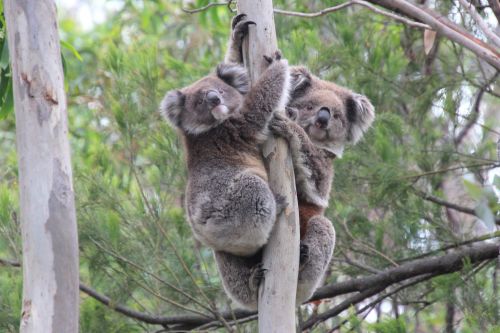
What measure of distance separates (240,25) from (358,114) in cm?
146

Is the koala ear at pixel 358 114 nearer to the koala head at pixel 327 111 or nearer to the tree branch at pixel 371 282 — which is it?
the koala head at pixel 327 111

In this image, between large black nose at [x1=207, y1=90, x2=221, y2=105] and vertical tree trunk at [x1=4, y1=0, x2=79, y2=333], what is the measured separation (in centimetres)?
104

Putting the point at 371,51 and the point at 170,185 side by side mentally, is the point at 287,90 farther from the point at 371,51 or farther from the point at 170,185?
the point at 371,51

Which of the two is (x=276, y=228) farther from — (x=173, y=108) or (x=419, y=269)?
(x=419, y=269)

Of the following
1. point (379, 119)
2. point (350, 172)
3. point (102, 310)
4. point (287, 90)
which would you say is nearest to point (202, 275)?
point (102, 310)

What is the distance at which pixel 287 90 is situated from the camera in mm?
3832

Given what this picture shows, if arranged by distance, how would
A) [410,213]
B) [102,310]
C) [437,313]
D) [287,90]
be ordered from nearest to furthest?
[287,90] → [102,310] → [410,213] → [437,313]

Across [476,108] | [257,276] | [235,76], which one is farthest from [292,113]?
[476,108]

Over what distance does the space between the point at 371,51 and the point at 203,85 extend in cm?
230

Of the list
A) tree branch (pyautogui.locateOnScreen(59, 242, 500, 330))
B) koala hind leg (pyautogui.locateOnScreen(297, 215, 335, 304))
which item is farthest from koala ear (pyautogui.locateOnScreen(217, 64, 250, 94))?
tree branch (pyautogui.locateOnScreen(59, 242, 500, 330))

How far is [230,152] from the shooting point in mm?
4012

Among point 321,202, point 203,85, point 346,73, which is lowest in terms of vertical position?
point 321,202

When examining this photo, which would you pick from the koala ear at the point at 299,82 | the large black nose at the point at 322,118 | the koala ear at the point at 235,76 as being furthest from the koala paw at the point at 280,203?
the koala ear at the point at 299,82

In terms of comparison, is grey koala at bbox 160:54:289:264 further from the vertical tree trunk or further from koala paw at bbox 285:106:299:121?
the vertical tree trunk
